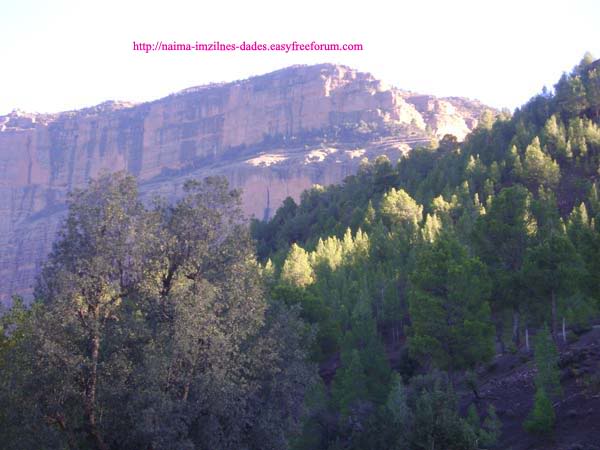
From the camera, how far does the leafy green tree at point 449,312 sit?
23234 mm

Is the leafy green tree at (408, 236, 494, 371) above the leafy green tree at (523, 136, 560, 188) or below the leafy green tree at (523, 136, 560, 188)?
below

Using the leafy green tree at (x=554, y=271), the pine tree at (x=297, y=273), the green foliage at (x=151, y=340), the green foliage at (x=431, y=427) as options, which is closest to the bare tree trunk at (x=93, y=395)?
the green foliage at (x=151, y=340)

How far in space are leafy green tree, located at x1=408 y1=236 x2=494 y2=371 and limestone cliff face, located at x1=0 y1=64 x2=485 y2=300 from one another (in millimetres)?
101468

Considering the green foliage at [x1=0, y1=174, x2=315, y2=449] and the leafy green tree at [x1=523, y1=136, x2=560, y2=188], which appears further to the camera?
the leafy green tree at [x1=523, y1=136, x2=560, y2=188]

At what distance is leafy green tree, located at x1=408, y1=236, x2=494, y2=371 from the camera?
23.2 metres

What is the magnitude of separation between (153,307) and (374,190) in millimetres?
50526

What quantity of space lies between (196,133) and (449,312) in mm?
141445

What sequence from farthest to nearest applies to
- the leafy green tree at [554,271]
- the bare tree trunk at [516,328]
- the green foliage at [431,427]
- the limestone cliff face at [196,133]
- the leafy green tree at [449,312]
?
the limestone cliff face at [196,133], the bare tree trunk at [516,328], the leafy green tree at [554,271], the leafy green tree at [449,312], the green foliage at [431,427]

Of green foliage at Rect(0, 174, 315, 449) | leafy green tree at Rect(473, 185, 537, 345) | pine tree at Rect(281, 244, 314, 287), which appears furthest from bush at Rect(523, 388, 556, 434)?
pine tree at Rect(281, 244, 314, 287)

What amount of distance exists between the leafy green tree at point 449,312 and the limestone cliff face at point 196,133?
333ft

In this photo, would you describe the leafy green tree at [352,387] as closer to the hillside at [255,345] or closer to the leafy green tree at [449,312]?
the hillside at [255,345]

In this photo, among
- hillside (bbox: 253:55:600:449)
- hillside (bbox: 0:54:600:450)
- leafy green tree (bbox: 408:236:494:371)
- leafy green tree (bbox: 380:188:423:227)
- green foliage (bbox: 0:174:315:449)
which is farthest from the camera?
leafy green tree (bbox: 380:188:423:227)

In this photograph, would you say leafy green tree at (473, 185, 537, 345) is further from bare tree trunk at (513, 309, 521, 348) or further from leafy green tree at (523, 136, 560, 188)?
leafy green tree at (523, 136, 560, 188)

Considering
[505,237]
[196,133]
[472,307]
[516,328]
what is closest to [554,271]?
[472,307]
